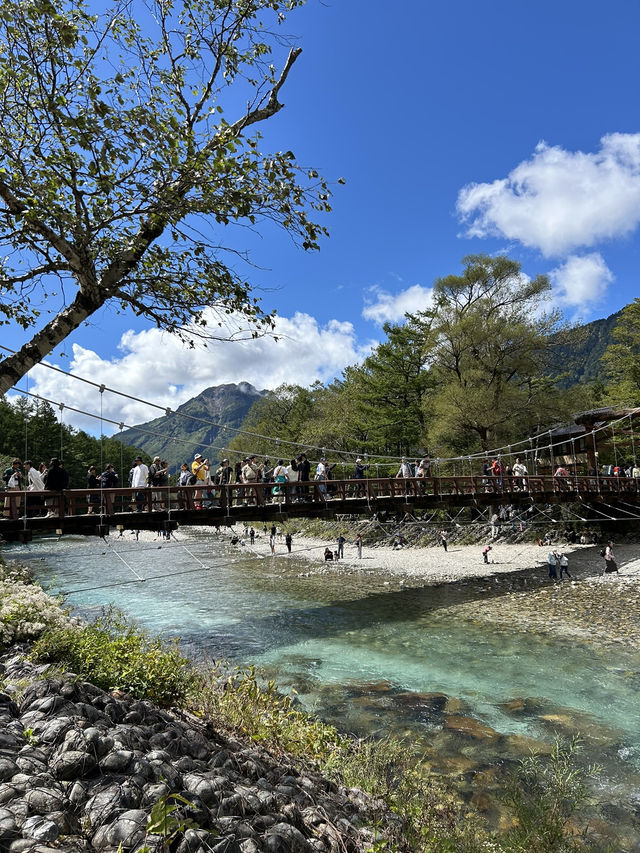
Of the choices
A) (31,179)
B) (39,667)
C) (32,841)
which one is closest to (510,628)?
(39,667)

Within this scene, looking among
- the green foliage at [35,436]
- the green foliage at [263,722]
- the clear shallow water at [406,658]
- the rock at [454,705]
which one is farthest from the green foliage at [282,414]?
the green foliage at [263,722]

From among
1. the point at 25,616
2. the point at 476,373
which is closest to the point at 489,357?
the point at 476,373

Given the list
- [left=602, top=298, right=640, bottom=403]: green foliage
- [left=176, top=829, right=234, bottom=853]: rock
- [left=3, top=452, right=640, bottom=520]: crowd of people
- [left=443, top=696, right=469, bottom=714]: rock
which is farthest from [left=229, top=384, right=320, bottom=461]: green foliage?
[left=176, top=829, right=234, bottom=853]: rock

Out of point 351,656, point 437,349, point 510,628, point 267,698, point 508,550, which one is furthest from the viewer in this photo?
point 437,349

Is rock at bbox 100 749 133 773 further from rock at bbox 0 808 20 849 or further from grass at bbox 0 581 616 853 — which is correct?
grass at bbox 0 581 616 853

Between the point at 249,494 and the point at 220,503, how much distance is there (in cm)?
137

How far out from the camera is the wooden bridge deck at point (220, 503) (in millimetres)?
12859

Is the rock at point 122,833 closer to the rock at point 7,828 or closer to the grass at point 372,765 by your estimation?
the rock at point 7,828

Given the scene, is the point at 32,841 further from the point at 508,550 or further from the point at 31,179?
the point at 508,550

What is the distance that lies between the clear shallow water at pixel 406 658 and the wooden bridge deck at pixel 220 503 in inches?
104

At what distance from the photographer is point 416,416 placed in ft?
117

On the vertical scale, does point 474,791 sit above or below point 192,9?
below

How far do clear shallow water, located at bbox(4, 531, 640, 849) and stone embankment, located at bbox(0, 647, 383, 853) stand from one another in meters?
4.02

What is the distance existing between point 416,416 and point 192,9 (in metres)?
31.6
